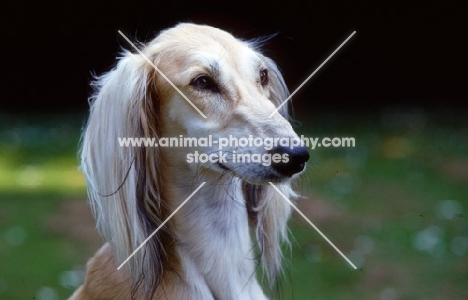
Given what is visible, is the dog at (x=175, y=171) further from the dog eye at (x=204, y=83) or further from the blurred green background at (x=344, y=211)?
the blurred green background at (x=344, y=211)

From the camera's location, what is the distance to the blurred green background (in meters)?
6.58

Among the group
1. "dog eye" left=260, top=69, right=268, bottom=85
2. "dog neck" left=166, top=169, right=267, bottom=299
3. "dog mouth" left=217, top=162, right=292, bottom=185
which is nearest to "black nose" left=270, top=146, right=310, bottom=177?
"dog mouth" left=217, top=162, right=292, bottom=185

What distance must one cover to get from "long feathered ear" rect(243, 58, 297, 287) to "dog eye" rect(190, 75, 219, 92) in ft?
1.73

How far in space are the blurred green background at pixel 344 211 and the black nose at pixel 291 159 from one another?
0.56 m

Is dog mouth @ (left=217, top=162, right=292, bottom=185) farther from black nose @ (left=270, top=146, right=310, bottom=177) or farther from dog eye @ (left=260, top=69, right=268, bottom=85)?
dog eye @ (left=260, top=69, right=268, bottom=85)

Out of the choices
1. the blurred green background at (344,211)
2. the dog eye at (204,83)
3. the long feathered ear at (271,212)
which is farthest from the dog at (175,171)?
the blurred green background at (344,211)

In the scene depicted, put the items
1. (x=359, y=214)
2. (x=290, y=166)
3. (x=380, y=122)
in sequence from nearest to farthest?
(x=290, y=166) < (x=359, y=214) < (x=380, y=122)

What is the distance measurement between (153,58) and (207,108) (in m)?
0.38

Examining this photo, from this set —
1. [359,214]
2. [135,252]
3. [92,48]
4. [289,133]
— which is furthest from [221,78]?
[92,48]

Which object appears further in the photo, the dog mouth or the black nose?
the dog mouth

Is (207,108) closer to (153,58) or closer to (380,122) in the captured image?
(153,58)

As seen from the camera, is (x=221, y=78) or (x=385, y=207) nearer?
(x=221, y=78)

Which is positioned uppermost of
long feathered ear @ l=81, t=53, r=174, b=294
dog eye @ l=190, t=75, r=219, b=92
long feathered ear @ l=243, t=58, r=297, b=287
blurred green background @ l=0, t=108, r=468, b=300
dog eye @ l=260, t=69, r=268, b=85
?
dog eye @ l=190, t=75, r=219, b=92

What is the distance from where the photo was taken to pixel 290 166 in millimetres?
3416
